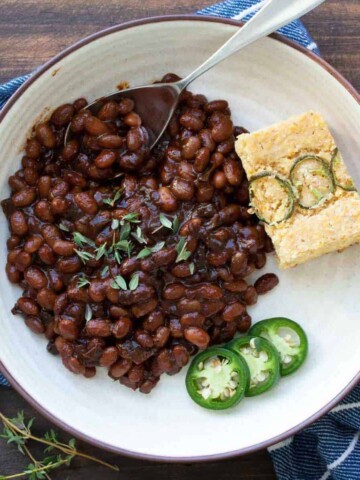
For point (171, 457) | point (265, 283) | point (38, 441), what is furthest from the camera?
point (38, 441)

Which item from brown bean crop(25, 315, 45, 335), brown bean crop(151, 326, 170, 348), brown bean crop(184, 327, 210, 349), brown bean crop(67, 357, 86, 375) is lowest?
brown bean crop(67, 357, 86, 375)

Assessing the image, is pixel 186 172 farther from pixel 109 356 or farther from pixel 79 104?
pixel 109 356

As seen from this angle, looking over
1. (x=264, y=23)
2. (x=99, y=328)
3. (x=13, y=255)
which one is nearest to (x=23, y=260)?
(x=13, y=255)

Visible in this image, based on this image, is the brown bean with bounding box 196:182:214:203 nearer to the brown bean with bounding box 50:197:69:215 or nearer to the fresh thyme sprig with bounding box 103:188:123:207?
the fresh thyme sprig with bounding box 103:188:123:207

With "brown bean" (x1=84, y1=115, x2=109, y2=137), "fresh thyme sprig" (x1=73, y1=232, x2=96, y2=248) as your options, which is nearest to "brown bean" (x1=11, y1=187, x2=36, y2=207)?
"fresh thyme sprig" (x1=73, y1=232, x2=96, y2=248)

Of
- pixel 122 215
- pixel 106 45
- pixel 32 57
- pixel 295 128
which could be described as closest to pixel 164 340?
pixel 122 215
